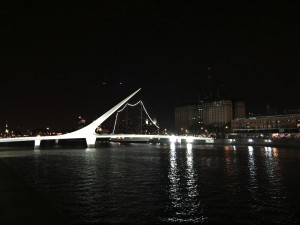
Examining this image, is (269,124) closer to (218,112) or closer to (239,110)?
(239,110)

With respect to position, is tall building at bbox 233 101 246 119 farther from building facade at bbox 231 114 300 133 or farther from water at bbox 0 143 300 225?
water at bbox 0 143 300 225

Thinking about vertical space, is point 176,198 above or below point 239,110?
below

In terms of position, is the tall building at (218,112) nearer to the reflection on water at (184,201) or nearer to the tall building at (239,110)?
the tall building at (239,110)

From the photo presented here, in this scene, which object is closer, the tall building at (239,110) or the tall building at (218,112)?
the tall building at (218,112)

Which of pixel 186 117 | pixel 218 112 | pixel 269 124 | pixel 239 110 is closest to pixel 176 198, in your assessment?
pixel 269 124

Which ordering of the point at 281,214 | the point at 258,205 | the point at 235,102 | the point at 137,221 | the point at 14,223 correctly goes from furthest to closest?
the point at 235,102
the point at 258,205
the point at 281,214
the point at 137,221
the point at 14,223

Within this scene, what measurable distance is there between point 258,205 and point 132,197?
16.7ft

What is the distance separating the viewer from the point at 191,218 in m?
12.1

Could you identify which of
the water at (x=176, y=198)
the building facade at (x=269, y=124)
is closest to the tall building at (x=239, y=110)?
the building facade at (x=269, y=124)

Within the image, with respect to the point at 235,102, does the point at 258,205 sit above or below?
below

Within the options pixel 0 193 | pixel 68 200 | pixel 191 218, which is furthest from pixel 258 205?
pixel 0 193

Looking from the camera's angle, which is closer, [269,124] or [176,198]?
[176,198]

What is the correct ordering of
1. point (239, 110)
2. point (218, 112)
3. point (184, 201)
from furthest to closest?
point (218, 112), point (239, 110), point (184, 201)

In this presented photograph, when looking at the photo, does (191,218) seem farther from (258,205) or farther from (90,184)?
(90,184)
